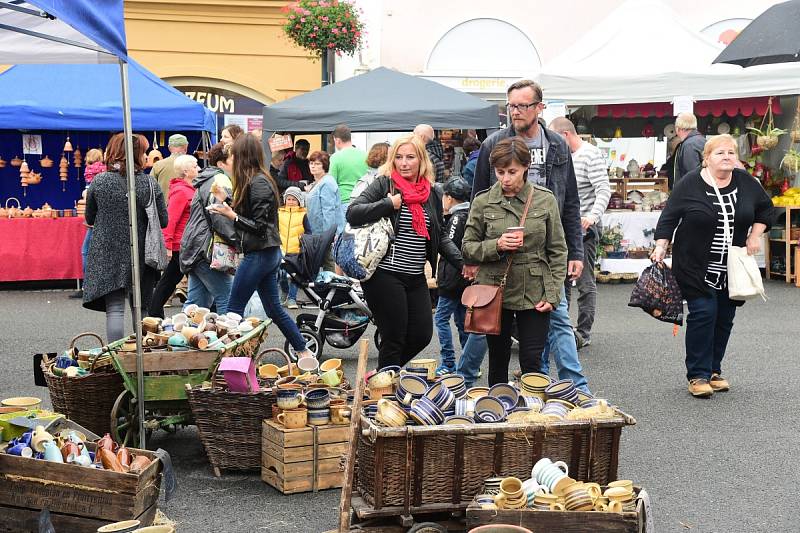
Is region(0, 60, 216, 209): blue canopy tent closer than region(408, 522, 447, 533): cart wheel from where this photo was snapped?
No

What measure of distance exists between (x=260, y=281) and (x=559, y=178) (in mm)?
2595

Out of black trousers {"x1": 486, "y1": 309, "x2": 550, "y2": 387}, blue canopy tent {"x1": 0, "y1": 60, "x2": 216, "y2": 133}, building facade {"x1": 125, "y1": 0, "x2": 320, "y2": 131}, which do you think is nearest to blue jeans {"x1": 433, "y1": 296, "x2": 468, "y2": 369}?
black trousers {"x1": 486, "y1": 309, "x2": 550, "y2": 387}

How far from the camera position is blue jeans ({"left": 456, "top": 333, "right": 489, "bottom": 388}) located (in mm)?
6887

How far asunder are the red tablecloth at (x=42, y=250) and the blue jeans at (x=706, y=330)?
28.3 ft

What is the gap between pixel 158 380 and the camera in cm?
577

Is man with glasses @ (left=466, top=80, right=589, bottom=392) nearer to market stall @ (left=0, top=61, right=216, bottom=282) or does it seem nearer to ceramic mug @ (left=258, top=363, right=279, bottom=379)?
ceramic mug @ (left=258, top=363, right=279, bottom=379)

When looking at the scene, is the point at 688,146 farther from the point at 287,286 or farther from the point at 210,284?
the point at 210,284

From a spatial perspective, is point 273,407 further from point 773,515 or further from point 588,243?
point 588,243

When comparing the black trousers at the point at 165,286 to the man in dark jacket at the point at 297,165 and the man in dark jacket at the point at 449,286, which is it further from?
the man in dark jacket at the point at 297,165

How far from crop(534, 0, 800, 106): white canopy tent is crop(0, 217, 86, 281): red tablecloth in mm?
6413

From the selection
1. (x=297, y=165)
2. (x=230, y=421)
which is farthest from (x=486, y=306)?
(x=297, y=165)

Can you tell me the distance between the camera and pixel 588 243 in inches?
362

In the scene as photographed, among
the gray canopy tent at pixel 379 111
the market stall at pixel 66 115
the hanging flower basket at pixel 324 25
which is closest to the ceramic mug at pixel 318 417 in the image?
the gray canopy tent at pixel 379 111

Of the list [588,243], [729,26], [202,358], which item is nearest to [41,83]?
[588,243]
